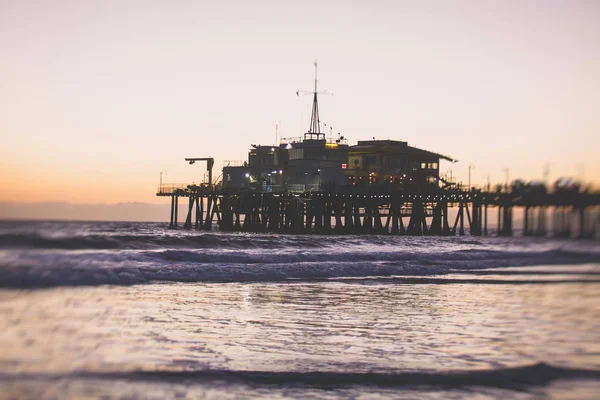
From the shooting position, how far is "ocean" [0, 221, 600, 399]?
288 inches

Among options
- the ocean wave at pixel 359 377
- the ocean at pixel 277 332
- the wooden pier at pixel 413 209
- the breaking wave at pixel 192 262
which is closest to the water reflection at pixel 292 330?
the ocean at pixel 277 332

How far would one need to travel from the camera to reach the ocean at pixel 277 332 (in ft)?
24.0

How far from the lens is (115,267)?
20.6m

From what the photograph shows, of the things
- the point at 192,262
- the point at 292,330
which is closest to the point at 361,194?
the point at 192,262

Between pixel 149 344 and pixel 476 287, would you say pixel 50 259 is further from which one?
pixel 476 287

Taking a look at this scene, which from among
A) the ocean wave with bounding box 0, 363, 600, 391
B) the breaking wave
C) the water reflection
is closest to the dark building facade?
the breaking wave

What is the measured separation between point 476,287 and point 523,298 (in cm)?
356

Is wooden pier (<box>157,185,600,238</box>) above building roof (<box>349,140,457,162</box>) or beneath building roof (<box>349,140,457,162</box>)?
beneath

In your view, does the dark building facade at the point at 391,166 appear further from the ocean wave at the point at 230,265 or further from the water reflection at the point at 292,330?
the water reflection at the point at 292,330

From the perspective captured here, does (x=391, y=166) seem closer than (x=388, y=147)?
No

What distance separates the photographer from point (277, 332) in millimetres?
10773

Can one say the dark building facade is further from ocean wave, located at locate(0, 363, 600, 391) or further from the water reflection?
ocean wave, located at locate(0, 363, 600, 391)

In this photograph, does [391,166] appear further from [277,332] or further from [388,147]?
[277,332]

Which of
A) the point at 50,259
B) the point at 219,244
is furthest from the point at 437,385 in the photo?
the point at 219,244
